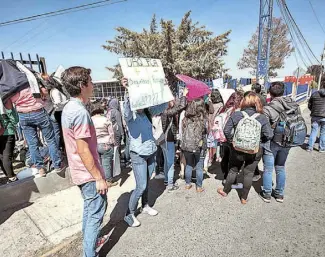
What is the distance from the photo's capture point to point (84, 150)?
1881 mm

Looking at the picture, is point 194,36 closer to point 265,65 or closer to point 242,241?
point 265,65

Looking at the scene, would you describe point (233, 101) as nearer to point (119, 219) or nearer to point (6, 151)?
point (119, 219)

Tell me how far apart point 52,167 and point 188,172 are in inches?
98.7

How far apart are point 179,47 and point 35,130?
17.3 meters

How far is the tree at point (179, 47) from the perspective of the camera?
18.5m

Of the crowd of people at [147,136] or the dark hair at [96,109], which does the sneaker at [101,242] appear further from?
the dark hair at [96,109]

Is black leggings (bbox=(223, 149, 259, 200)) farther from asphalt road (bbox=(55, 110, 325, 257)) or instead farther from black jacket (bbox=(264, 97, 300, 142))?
black jacket (bbox=(264, 97, 300, 142))

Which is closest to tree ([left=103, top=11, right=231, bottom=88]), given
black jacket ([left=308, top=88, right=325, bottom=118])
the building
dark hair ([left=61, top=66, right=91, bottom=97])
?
the building

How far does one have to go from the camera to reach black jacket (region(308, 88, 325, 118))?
5.42 meters

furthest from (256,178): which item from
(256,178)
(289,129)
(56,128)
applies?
(56,128)

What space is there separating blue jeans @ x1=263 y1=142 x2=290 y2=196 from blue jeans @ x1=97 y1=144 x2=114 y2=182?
2.56 m

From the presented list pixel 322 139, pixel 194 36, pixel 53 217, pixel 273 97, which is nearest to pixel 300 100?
pixel 194 36

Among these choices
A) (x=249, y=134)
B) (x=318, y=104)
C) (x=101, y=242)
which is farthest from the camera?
(x=318, y=104)

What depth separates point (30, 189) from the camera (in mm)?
3582
